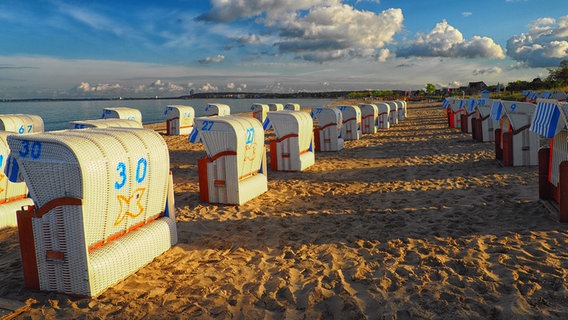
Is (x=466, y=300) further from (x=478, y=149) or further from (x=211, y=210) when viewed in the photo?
(x=478, y=149)

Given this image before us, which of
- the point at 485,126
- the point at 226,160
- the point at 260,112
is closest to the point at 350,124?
the point at 485,126

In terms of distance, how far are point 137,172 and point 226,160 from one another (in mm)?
2838

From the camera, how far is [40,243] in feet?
13.0

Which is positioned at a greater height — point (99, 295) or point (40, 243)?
point (40, 243)

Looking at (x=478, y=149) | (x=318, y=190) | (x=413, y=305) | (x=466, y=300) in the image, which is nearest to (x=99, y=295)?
(x=413, y=305)

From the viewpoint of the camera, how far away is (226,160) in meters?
7.22

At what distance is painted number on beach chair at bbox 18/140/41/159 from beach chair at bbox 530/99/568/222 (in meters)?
6.50

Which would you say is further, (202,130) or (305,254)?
(202,130)

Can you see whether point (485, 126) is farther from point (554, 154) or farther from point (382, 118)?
point (382, 118)

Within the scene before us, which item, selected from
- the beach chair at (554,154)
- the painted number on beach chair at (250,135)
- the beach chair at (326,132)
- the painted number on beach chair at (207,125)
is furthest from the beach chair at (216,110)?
the beach chair at (554,154)

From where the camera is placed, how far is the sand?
362 centimetres

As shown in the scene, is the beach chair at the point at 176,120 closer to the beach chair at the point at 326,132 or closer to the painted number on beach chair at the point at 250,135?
the beach chair at the point at 326,132

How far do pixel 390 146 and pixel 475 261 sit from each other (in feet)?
37.6

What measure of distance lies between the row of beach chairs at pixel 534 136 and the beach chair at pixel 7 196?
26.8 ft
